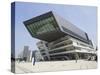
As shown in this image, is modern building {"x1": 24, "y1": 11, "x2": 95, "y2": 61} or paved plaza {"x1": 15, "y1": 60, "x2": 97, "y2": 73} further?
modern building {"x1": 24, "y1": 11, "x2": 95, "y2": 61}

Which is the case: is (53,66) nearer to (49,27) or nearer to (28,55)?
(28,55)

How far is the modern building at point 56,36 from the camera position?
9.27ft

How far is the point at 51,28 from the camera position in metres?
2.88

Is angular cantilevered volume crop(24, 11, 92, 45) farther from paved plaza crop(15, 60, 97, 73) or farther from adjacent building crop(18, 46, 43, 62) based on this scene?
paved plaza crop(15, 60, 97, 73)

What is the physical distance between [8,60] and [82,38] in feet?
3.47

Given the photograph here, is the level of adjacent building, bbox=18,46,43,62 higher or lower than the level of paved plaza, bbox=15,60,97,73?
higher

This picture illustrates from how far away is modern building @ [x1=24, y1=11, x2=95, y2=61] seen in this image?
2826mm

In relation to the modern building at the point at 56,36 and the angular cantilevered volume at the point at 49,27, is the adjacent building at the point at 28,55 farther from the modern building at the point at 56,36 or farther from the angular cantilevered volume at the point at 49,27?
the angular cantilevered volume at the point at 49,27

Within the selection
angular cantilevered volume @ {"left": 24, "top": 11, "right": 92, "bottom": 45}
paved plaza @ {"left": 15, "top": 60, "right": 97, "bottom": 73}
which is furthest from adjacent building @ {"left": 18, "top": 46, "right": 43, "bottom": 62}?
angular cantilevered volume @ {"left": 24, "top": 11, "right": 92, "bottom": 45}

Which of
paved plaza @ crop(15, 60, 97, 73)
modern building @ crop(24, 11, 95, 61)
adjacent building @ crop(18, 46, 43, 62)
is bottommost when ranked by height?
paved plaza @ crop(15, 60, 97, 73)

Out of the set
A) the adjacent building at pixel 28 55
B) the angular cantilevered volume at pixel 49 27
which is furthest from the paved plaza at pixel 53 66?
the angular cantilevered volume at pixel 49 27

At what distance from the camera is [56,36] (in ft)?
9.48

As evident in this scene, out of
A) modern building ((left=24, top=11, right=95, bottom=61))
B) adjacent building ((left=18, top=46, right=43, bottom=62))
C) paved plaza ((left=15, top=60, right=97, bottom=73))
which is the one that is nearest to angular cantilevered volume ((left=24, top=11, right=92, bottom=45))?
modern building ((left=24, top=11, right=95, bottom=61))

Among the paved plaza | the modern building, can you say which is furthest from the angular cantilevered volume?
the paved plaza
